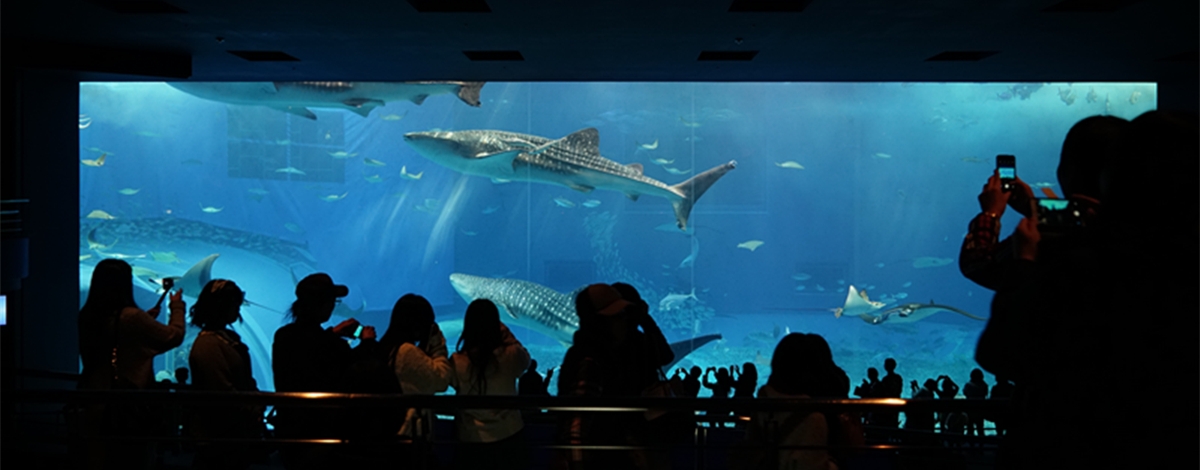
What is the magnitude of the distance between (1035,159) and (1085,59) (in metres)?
25.8

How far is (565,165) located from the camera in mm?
11852

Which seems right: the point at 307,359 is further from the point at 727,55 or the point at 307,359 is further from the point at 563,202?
the point at 563,202

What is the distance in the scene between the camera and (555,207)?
72.1 ft

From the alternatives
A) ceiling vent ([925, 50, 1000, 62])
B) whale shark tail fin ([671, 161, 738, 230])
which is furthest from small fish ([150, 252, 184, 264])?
ceiling vent ([925, 50, 1000, 62])

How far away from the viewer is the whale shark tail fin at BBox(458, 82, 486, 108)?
32.6ft

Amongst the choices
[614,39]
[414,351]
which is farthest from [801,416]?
[614,39]

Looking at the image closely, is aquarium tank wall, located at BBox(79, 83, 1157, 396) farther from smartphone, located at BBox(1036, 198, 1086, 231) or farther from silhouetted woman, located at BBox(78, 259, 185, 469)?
smartphone, located at BBox(1036, 198, 1086, 231)

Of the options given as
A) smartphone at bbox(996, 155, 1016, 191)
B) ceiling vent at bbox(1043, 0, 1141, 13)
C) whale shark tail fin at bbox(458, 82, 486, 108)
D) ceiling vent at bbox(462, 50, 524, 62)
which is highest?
whale shark tail fin at bbox(458, 82, 486, 108)

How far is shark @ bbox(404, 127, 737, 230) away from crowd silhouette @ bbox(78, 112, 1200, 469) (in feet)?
27.0

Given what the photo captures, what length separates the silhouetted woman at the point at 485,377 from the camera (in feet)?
10.9

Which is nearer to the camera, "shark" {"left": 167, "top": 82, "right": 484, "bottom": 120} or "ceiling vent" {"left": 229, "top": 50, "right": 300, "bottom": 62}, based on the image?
"ceiling vent" {"left": 229, "top": 50, "right": 300, "bottom": 62}

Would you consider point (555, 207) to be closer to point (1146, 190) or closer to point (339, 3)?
point (339, 3)

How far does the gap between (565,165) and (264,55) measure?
203 inches

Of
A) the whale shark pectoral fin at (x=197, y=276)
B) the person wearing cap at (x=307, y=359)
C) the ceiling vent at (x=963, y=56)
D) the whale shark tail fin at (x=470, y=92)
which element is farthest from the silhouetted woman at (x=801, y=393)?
the whale shark pectoral fin at (x=197, y=276)
